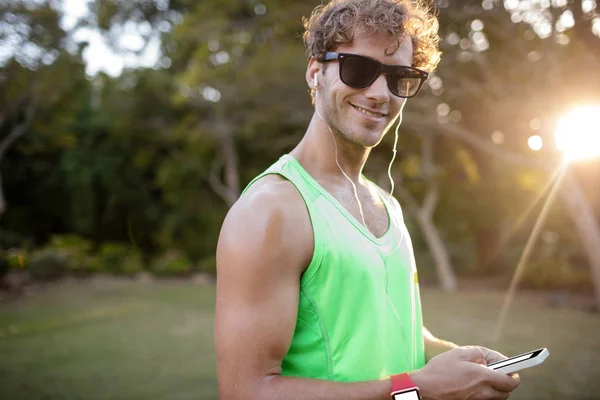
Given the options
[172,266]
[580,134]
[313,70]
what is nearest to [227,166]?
[172,266]

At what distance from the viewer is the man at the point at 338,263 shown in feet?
4.58

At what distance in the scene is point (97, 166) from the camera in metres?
22.1

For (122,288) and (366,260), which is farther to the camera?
(122,288)

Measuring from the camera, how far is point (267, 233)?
55.4 inches

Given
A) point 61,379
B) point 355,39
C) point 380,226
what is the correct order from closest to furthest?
point 355,39
point 380,226
point 61,379

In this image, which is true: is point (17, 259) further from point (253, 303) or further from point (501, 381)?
point (501, 381)

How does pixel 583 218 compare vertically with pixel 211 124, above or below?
below

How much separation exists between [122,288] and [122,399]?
1058cm

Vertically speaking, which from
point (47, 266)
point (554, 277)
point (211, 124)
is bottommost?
point (554, 277)

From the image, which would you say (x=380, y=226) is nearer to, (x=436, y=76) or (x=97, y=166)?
(x=436, y=76)

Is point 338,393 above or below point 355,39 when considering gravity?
below

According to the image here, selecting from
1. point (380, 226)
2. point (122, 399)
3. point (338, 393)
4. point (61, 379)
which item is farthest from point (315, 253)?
point (61, 379)

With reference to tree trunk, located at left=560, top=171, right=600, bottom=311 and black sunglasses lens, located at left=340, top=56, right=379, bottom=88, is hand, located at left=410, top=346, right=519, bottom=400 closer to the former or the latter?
black sunglasses lens, located at left=340, top=56, right=379, bottom=88

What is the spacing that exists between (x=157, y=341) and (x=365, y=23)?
9022mm
